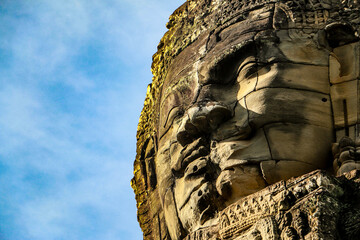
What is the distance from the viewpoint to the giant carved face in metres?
11.9

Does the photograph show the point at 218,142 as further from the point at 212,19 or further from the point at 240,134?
the point at 212,19

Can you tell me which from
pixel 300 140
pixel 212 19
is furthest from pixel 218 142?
pixel 212 19

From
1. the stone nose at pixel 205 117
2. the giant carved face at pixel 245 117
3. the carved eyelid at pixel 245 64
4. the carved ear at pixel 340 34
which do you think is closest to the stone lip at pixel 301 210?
the giant carved face at pixel 245 117

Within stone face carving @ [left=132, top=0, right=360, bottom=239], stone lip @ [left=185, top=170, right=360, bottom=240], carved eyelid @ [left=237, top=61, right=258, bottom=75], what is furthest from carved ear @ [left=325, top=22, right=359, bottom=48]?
Result: stone lip @ [left=185, top=170, right=360, bottom=240]

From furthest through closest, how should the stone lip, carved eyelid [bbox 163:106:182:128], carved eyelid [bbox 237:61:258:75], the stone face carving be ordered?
1. carved eyelid [bbox 163:106:182:128]
2. carved eyelid [bbox 237:61:258:75]
3. the stone face carving
4. the stone lip

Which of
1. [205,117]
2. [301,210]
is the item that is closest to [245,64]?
[205,117]

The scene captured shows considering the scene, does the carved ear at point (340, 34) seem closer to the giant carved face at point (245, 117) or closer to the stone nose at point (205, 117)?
the giant carved face at point (245, 117)

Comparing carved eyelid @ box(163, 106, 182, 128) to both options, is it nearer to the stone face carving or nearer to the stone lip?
the stone face carving

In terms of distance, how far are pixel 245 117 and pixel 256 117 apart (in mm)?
194

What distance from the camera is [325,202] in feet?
34.8

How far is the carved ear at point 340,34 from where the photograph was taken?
495 inches

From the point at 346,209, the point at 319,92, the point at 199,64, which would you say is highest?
the point at 199,64

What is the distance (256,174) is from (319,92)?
133cm

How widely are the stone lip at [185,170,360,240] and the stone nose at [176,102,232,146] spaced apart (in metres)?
1.33
